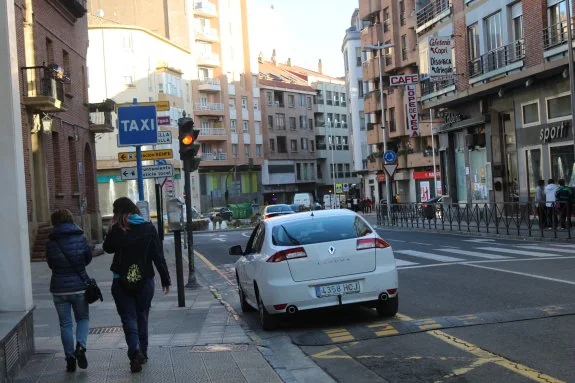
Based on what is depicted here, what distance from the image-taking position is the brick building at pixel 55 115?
2262cm

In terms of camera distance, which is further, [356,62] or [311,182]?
[311,182]

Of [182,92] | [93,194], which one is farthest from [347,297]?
[182,92]

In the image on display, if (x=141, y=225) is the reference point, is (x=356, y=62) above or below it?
above

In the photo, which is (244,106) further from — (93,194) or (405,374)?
(405,374)

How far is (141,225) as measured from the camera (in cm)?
774

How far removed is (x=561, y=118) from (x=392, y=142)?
40511 mm

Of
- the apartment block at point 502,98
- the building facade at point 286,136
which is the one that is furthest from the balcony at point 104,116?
the building facade at point 286,136

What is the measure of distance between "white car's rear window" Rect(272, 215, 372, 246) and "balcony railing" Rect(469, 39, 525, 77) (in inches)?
849

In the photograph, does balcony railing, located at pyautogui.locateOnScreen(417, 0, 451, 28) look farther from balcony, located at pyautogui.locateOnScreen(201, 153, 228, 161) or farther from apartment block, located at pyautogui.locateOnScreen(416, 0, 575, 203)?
balcony, located at pyautogui.locateOnScreen(201, 153, 228, 161)

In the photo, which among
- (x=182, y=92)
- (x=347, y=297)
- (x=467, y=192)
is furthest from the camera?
(x=182, y=92)

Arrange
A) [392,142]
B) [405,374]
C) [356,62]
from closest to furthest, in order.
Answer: [405,374], [392,142], [356,62]

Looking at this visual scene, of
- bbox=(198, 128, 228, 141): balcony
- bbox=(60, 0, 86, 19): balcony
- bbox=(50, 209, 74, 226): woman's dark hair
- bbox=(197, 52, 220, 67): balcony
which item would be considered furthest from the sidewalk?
bbox=(197, 52, 220, 67): balcony

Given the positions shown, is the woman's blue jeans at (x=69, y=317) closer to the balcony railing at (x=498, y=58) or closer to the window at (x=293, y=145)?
the balcony railing at (x=498, y=58)

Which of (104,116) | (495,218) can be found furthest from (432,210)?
(104,116)
